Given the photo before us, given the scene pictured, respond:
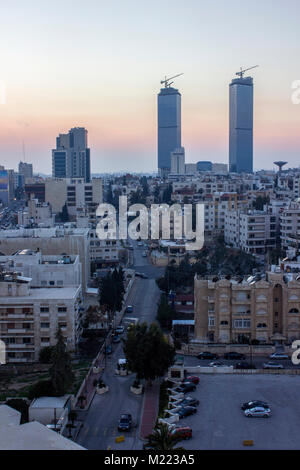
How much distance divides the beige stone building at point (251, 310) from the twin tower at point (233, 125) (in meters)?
60.9

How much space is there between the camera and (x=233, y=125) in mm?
79438

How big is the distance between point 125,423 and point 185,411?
37.6 inches

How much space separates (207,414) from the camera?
8531 mm

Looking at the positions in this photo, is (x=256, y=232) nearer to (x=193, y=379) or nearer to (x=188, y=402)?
(x=193, y=379)

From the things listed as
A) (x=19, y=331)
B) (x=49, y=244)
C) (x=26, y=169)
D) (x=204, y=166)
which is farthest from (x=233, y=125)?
(x=19, y=331)

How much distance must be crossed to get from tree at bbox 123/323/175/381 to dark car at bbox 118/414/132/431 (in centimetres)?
132

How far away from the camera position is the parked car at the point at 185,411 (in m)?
8.43

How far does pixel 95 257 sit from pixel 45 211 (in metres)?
6.87

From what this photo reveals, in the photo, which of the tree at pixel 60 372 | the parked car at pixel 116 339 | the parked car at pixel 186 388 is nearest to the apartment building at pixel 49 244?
the parked car at pixel 116 339

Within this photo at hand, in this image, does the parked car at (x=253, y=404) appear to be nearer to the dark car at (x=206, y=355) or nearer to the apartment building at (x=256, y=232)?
the dark car at (x=206, y=355)

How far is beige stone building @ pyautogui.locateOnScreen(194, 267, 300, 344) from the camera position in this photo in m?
11.8

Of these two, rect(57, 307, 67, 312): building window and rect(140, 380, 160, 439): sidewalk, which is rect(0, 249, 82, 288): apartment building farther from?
rect(140, 380, 160, 439): sidewalk
